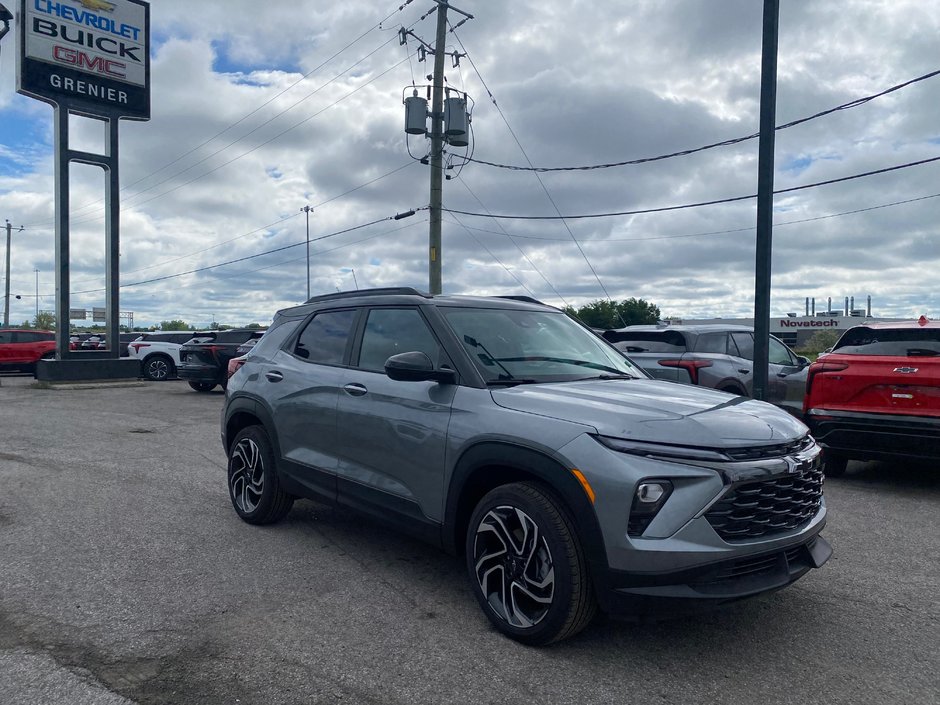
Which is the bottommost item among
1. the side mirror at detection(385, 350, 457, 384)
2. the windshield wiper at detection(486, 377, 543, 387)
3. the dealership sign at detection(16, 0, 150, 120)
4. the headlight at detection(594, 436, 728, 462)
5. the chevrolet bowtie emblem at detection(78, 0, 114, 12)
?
the headlight at detection(594, 436, 728, 462)

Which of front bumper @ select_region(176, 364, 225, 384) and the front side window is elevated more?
the front side window

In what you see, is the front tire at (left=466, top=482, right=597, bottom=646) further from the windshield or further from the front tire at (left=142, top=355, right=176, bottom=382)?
the front tire at (left=142, top=355, right=176, bottom=382)

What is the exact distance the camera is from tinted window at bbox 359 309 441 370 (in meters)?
4.45

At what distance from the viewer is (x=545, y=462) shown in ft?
11.2

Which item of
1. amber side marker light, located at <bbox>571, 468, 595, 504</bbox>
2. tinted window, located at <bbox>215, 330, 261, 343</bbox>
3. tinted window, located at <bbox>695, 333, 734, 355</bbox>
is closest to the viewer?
amber side marker light, located at <bbox>571, 468, 595, 504</bbox>

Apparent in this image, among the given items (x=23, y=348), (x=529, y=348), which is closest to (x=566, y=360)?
(x=529, y=348)

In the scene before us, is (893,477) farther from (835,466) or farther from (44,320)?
(44,320)

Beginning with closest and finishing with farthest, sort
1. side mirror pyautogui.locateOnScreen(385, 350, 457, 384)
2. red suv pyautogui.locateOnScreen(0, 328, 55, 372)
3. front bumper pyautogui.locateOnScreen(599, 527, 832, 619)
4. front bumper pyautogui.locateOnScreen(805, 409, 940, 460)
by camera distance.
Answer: front bumper pyautogui.locateOnScreen(599, 527, 832, 619) < side mirror pyautogui.locateOnScreen(385, 350, 457, 384) < front bumper pyautogui.locateOnScreen(805, 409, 940, 460) < red suv pyautogui.locateOnScreen(0, 328, 55, 372)

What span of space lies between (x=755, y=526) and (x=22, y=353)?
83.9 ft

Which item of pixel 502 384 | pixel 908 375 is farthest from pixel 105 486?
pixel 908 375

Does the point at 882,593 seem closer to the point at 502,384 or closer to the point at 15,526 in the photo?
the point at 502,384

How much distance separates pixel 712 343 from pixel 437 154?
12.5 meters

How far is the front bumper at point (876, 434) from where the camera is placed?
6.62m

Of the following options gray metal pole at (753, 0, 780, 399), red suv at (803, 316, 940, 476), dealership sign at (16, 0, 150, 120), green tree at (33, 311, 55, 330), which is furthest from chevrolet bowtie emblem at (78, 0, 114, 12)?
green tree at (33, 311, 55, 330)
